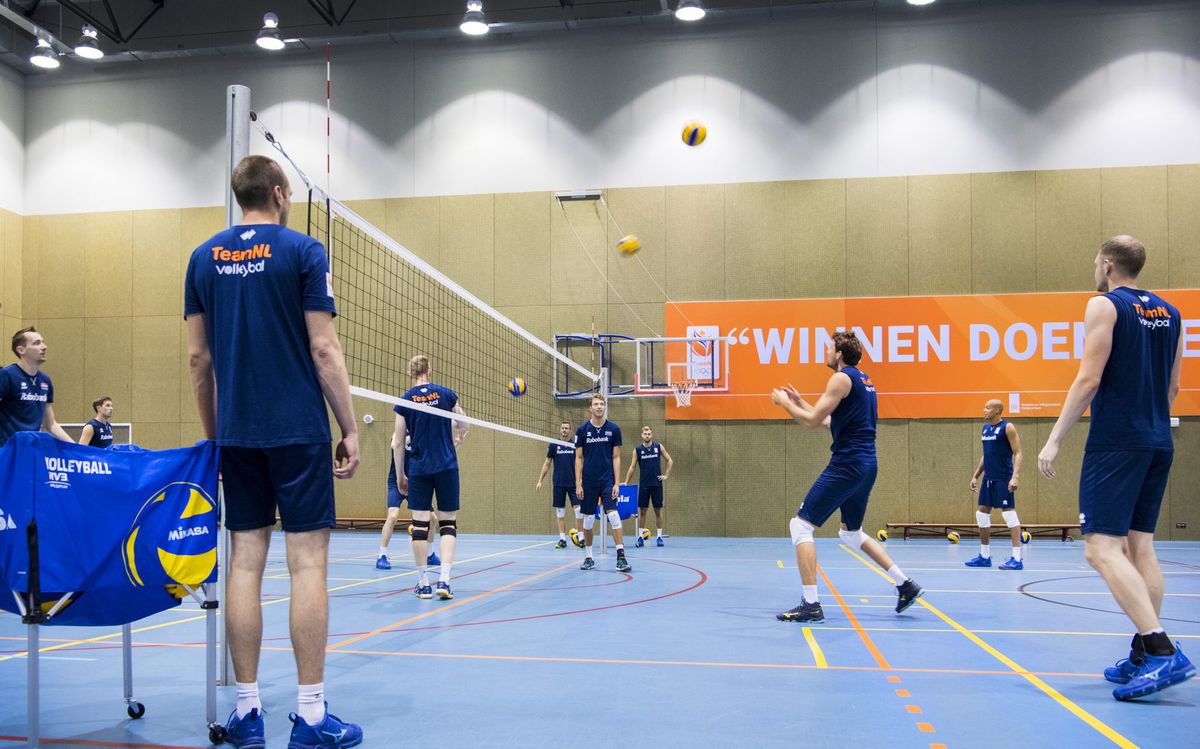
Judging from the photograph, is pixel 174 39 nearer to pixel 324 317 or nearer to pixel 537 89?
pixel 537 89

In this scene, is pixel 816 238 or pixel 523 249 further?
pixel 523 249

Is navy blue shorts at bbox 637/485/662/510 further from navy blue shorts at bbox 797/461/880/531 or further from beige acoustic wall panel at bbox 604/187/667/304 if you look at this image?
navy blue shorts at bbox 797/461/880/531

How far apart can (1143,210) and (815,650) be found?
13.4 m

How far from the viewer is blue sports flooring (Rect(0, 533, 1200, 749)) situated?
11.1ft

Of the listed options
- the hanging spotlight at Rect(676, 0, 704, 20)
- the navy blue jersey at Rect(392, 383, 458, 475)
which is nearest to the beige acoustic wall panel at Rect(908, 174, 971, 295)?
the hanging spotlight at Rect(676, 0, 704, 20)

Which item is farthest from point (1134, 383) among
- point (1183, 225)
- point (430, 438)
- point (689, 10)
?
point (1183, 225)

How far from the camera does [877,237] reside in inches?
601

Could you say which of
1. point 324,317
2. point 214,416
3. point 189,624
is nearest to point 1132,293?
point 324,317

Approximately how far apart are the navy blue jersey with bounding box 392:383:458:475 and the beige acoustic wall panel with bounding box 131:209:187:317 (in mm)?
11893

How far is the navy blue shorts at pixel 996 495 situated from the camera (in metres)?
10.4

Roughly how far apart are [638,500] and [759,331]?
3.90 meters

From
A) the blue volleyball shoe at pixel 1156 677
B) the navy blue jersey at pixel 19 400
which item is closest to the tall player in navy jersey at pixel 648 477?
the navy blue jersey at pixel 19 400

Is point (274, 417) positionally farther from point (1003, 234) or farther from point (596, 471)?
point (1003, 234)

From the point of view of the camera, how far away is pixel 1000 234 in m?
15.0
